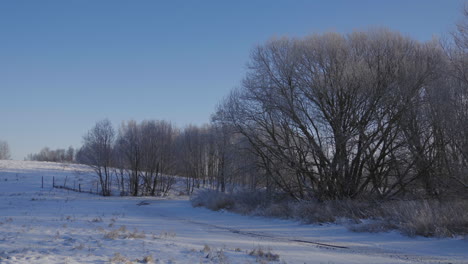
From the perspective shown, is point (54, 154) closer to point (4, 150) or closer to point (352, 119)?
point (4, 150)

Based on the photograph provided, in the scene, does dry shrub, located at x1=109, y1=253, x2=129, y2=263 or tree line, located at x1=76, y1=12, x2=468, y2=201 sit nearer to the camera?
dry shrub, located at x1=109, y1=253, x2=129, y2=263

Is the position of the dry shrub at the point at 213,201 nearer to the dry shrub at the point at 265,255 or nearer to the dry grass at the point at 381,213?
the dry grass at the point at 381,213

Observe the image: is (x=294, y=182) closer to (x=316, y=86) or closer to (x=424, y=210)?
(x=316, y=86)

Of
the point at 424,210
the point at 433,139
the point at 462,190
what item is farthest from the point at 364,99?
the point at 424,210

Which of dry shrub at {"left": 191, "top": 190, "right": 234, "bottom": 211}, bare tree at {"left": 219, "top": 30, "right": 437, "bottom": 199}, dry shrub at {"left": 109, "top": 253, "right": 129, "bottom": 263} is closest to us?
dry shrub at {"left": 109, "top": 253, "right": 129, "bottom": 263}

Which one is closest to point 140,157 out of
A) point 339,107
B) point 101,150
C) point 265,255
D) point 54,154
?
point 101,150

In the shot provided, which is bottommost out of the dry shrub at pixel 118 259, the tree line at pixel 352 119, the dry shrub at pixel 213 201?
the dry shrub at pixel 213 201

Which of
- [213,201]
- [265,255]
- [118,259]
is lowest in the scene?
[213,201]

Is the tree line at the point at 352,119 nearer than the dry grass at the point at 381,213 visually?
No

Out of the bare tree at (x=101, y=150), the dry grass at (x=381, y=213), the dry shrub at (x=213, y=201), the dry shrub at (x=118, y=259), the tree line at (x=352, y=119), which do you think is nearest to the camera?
the dry shrub at (x=118, y=259)

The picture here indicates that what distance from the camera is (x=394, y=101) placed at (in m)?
20.1

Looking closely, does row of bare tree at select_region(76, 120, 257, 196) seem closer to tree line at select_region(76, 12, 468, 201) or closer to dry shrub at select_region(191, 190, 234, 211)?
dry shrub at select_region(191, 190, 234, 211)

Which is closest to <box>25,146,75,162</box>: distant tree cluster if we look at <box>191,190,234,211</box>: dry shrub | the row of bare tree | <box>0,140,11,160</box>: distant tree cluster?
<box>0,140,11,160</box>: distant tree cluster

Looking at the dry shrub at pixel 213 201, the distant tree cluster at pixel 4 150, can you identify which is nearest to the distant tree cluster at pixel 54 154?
the distant tree cluster at pixel 4 150
